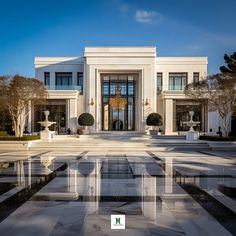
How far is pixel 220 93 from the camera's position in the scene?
22.4m

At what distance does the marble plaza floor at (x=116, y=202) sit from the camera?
14.5 ft

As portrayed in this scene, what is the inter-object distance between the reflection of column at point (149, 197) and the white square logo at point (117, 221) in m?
0.52

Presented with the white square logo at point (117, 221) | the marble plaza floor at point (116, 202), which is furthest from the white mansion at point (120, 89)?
the white square logo at point (117, 221)

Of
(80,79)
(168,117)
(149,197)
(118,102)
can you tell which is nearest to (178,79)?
(168,117)

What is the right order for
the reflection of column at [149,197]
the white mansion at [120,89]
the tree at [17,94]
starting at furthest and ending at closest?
the white mansion at [120,89] < the tree at [17,94] < the reflection of column at [149,197]

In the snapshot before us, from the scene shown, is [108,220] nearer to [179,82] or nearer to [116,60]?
[116,60]

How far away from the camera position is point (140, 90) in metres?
33.0

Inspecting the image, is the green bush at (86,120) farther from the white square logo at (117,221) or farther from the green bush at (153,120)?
the white square logo at (117,221)

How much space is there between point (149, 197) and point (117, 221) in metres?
1.80

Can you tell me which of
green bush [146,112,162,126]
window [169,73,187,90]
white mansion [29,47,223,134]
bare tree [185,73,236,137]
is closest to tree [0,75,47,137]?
white mansion [29,47,223,134]

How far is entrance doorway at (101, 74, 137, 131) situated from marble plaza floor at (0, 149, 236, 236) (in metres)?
25.4

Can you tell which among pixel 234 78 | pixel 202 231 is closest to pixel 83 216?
pixel 202 231

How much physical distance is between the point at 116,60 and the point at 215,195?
27747 mm

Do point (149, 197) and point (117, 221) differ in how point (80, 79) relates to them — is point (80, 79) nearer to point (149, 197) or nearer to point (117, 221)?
point (149, 197)
